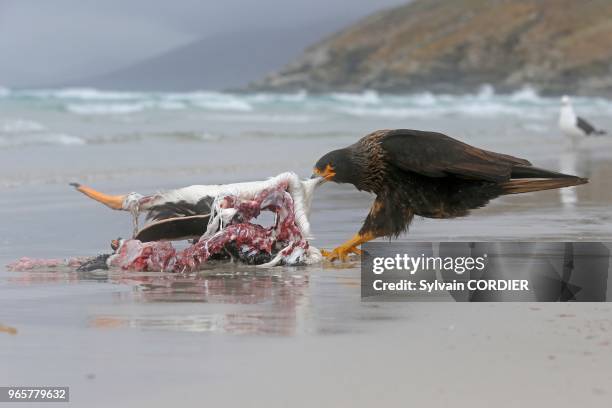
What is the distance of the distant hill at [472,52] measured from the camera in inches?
3504

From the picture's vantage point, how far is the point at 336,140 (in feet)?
65.7

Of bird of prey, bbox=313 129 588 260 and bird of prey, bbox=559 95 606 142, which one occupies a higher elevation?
bird of prey, bbox=559 95 606 142

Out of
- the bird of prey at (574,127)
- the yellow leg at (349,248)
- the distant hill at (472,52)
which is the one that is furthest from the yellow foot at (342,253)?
the distant hill at (472,52)

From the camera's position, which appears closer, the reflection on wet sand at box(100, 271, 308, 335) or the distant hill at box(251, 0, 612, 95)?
the reflection on wet sand at box(100, 271, 308, 335)

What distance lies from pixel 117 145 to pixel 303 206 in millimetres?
12176

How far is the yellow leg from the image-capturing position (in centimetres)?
623

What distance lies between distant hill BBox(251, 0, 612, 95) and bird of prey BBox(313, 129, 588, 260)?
72565 mm

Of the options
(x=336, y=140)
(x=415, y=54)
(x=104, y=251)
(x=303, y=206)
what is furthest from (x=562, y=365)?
(x=415, y=54)

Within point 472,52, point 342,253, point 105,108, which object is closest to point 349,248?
point 342,253

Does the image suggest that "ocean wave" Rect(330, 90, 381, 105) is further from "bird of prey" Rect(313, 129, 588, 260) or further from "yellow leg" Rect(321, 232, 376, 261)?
"bird of prey" Rect(313, 129, 588, 260)

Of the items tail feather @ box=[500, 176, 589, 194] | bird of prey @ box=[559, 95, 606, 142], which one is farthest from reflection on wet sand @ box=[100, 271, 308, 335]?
bird of prey @ box=[559, 95, 606, 142]

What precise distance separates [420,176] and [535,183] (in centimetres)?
66

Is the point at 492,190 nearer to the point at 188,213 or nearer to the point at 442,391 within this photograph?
the point at 188,213

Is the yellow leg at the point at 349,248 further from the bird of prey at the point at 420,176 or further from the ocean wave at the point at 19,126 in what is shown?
the ocean wave at the point at 19,126
